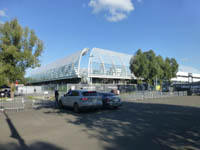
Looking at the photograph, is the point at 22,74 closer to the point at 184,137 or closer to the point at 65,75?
the point at 184,137

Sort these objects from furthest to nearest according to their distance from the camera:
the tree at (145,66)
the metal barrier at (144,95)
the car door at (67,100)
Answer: the tree at (145,66)
the metal barrier at (144,95)
the car door at (67,100)

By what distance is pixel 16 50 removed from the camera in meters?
23.0

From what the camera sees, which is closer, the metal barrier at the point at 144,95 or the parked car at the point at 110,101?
the parked car at the point at 110,101

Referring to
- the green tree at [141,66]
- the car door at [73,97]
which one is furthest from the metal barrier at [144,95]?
the car door at [73,97]

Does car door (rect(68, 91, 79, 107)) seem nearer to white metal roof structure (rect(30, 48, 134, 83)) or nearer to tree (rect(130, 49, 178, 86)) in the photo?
tree (rect(130, 49, 178, 86))

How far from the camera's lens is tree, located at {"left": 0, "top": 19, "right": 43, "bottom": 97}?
72.7 feet

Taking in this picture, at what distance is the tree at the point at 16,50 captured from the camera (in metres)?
22.2

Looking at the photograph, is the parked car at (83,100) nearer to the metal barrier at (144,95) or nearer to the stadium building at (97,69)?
the metal barrier at (144,95)

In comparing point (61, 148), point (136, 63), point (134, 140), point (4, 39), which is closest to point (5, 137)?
point (61, 148)

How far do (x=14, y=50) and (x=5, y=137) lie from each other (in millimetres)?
19419

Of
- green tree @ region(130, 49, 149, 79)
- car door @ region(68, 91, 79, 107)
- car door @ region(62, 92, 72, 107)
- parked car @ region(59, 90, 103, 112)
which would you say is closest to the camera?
parked car @ region(59, 90, 103, 112)

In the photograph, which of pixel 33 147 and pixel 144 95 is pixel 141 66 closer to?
pixel 144 95

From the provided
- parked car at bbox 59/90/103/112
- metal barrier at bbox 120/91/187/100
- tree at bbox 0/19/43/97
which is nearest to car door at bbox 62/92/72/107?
parked car at bbox 59/90/103/112

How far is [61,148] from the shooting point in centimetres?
457
